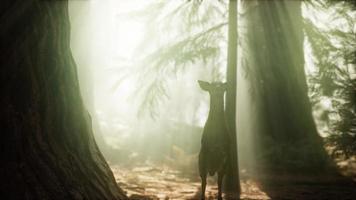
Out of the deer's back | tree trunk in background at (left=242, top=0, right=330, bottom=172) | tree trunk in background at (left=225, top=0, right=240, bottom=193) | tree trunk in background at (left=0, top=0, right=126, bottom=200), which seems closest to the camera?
tree trunk in background at (left=0, top=0, right=126, bottom=200)

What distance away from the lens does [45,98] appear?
13.4 ft

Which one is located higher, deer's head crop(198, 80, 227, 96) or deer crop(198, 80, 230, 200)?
deer's head crop(198, 80, 227, 96)

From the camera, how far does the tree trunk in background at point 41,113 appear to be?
148 inches

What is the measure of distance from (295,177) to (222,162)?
17.3 feet

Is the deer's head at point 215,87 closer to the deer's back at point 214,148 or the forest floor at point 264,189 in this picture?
the deer's back at point 214,148

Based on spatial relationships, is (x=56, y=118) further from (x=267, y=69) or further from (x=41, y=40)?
(x=267, y=69)

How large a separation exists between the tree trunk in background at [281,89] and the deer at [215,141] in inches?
165

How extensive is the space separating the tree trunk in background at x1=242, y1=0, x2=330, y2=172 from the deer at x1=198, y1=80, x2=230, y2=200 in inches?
165

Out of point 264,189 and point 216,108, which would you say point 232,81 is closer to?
point 216,108

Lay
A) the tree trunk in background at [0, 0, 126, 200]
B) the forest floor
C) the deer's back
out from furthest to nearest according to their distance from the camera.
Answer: the forest floor < the deer's back < the tree trunk in background at [0, 0, 126, 200]

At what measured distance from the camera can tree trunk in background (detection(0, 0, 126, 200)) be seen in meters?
3.75

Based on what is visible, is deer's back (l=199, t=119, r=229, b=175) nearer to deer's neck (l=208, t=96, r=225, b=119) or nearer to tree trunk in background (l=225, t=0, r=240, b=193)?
deer's neck (l=208, t=96, r=225, b=119)

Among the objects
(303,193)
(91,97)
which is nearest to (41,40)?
(303,193)

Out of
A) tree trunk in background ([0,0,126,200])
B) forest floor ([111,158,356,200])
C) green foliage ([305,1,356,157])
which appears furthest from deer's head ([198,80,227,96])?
green foliage ([305,1,356,157])
